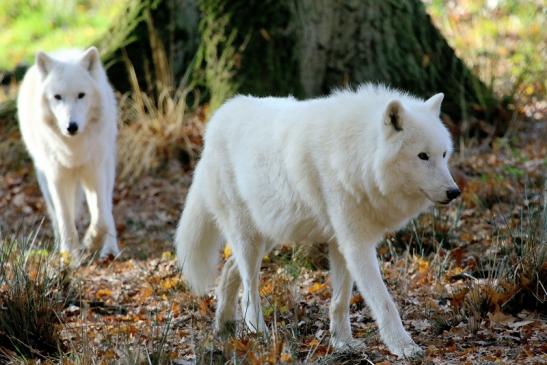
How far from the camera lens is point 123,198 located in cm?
947

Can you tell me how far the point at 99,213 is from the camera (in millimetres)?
7992

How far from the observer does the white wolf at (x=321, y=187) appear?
14.6 ft

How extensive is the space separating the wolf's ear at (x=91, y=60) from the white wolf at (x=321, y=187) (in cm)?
265

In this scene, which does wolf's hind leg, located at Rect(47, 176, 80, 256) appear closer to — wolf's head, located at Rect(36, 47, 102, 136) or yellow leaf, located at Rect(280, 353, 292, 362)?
wolf's head, located at Rect(36, 47, 102, 136)

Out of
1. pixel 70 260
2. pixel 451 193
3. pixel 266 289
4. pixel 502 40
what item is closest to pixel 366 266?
pixel 451 193

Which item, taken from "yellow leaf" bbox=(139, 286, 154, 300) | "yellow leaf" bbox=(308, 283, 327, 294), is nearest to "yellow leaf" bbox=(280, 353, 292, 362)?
"yellow leaf" bbox=(308, 283, 327, 294)

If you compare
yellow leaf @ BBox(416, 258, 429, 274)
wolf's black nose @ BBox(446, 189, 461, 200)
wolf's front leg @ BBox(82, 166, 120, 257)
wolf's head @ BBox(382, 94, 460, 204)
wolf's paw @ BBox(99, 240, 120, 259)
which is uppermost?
wolf's head @ BBox(382, 94, 460, 204)

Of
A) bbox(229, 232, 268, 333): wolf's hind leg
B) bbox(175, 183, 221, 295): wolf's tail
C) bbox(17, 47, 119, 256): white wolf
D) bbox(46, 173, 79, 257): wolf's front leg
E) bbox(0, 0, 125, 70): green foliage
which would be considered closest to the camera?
bbox(229, 232, 268, 333): wolf's hind leg

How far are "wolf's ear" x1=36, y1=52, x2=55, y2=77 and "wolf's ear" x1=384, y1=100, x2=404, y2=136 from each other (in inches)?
167

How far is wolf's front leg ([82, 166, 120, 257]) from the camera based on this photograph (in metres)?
7.88

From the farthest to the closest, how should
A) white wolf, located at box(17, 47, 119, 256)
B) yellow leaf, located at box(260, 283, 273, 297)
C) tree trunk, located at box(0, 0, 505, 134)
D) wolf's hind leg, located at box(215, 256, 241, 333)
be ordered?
tree trunk, located at box(0, 0, 505, 134) < white wolf, located at box(17, 47, 119, 256) < yellow leaf, located at box(260, 283, 273, 297) < wolf's hind leg, located at box(215, 256, 241, 333)

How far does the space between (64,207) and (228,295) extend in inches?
116

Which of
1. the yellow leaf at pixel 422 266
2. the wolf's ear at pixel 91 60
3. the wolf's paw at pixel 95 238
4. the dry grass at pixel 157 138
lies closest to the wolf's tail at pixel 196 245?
the yellow leaf at pixel 422 266

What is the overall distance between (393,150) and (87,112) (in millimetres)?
4095
